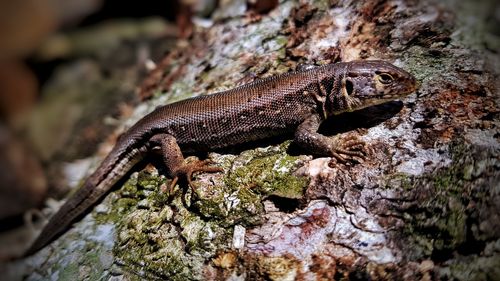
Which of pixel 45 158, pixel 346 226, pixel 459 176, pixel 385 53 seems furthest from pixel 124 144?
pixel 45 158

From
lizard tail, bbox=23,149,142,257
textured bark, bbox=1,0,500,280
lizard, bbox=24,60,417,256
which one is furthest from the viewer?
lizard tail, bbox=23,149,142,257

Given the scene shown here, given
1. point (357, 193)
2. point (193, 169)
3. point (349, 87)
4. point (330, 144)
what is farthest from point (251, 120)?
point (357, 193)

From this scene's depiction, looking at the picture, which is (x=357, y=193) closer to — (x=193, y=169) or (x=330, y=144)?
(x=330, y=144)

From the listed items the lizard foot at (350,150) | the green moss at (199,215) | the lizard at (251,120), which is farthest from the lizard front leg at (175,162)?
the lizard foot at (350,150)

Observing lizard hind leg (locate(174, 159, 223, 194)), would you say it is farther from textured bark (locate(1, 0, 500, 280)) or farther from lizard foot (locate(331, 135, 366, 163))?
lizard foot (locate(331, 135, 366, 163))

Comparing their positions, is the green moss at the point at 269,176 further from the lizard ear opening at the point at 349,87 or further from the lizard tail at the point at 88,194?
the lizard tail at the point at 88,194

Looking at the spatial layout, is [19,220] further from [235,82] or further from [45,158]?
[235,82]

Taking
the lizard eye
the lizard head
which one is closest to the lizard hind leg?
the lizard head
